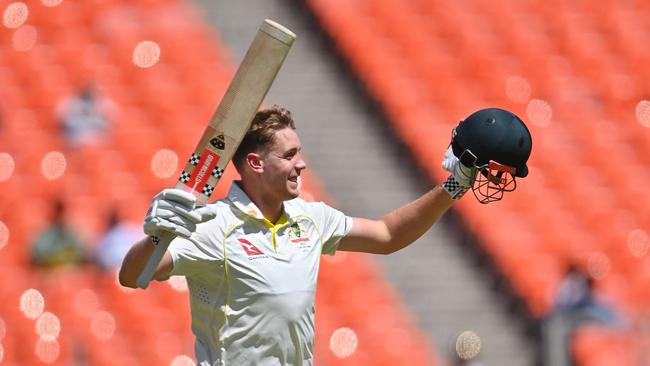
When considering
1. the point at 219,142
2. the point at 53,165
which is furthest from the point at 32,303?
the point at 219,142

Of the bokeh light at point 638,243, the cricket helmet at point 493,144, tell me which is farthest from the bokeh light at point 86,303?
the cricket helmet at point 493,144

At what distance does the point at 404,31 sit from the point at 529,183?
5.18 ft

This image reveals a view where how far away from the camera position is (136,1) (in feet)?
A: 28.7

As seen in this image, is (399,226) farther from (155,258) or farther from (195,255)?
(155,258)

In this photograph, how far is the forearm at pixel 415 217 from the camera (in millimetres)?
3457

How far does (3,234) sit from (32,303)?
783 millimetres

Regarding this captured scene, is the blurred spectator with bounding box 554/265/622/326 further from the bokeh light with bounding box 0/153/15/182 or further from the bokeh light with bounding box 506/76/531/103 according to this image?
the bokeh light with bounding box 0/153/15/182

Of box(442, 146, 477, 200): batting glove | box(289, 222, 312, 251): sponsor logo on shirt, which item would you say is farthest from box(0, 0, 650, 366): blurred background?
box(289, 222, 312, 251): sponsor logo on shirt

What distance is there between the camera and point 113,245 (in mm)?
7004

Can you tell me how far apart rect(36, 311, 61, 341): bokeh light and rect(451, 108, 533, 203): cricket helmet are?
412 centimetres

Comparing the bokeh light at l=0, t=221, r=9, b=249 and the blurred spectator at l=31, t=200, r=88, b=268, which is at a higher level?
the blurred spectator at l=31, t=200, r=88, b=268

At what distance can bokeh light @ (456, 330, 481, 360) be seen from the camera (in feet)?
20.4

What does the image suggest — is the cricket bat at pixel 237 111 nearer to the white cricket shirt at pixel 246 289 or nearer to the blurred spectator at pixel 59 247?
the white cricket shirt at pixel 246 289

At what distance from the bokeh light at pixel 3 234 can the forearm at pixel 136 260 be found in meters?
4.84
